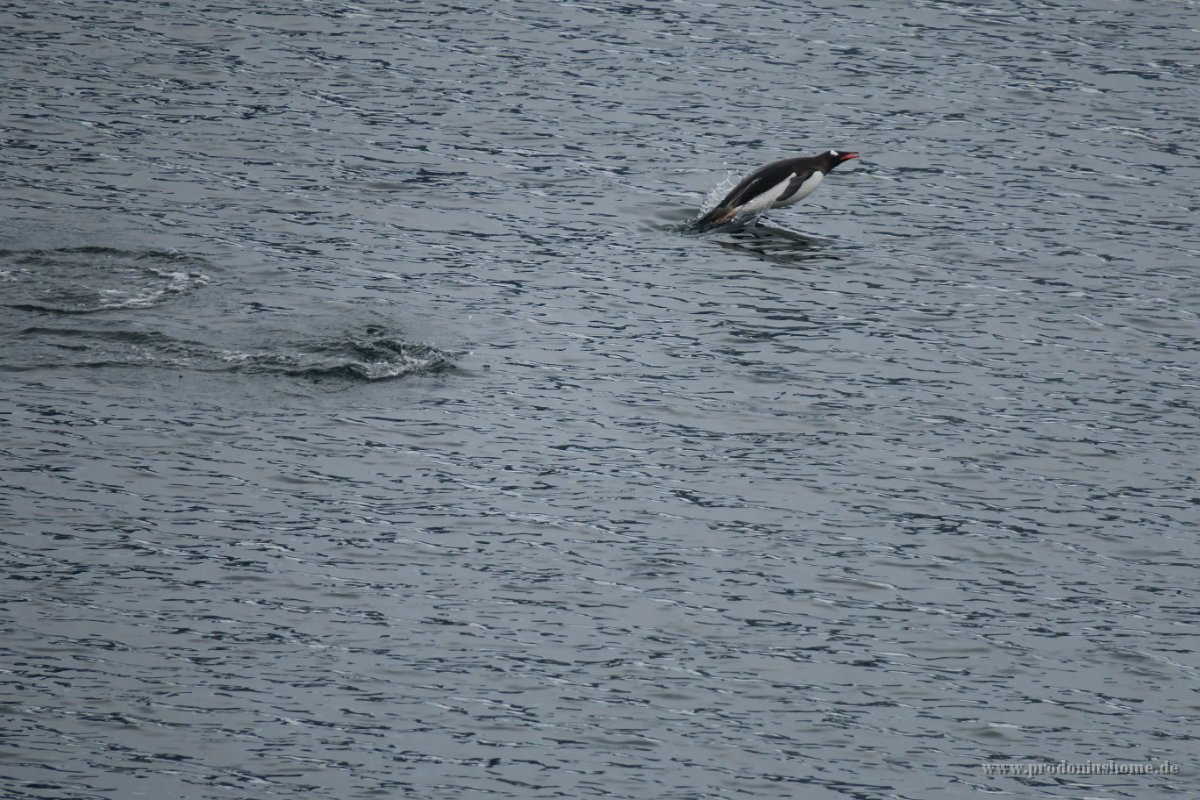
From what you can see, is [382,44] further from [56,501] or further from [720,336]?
[56,501]

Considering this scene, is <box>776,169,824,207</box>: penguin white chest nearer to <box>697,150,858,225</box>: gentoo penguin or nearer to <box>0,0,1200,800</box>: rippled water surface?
<box>697,150,858,225</box>: gentoo penguin

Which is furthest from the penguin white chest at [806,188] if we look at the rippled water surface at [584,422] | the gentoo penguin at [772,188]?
the rippled water surface at [584,422]

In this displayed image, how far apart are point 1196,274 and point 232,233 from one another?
12.5 meters

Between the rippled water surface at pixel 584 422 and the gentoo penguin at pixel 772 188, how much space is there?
0.38 metres

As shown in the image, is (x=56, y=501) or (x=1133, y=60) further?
(x=1133, y=60)

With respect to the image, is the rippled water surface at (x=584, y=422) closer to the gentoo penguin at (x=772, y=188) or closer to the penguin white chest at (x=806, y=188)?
the gentoo penguin at (x=772, y=188)

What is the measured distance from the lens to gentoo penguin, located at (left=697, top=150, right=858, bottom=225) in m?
22.4

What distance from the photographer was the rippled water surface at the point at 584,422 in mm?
11797

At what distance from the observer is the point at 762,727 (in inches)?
466

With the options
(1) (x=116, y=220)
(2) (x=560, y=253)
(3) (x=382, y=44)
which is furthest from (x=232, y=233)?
(3) (x=382, y=44)

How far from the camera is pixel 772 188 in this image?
73.7 ft

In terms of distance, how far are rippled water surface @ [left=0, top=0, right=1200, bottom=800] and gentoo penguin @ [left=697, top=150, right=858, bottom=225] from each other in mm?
378

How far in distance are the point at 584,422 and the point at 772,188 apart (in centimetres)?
686

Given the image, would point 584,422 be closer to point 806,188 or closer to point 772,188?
point 772,188
